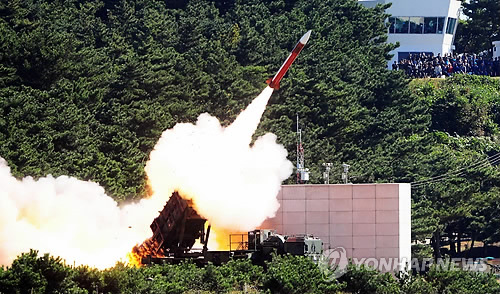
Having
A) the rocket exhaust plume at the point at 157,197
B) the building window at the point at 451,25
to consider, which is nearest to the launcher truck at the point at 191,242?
the rocket exhaust plume at the point at 157,197

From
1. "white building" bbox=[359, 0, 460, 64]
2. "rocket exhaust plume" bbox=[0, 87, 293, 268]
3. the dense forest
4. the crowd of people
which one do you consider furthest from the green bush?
"white building" bbox=[359, 0, 460, 64]

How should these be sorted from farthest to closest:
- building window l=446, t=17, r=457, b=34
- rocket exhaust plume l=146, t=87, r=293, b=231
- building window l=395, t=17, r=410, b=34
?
building window l=446, t=17, r=457, b=34, building window l=395, t=17, r=410, b=34, rocket exhaust plume l=146, t=87, r=293, b=231

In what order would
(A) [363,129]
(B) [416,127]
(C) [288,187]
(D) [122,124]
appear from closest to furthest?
(C) [288,187], (D) [122,124], (A) [363,129], (B) [416,127]

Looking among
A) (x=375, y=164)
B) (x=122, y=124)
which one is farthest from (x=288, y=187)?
(x=375, y=164)

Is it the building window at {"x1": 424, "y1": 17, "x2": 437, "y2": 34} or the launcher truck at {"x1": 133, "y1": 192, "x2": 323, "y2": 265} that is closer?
the launcher truck at {"x1": 133, "y1": 192, "x2": 323, "y2": 265}

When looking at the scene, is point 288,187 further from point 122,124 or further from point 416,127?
point 416,127

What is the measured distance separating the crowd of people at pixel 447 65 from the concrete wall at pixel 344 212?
3225 inches

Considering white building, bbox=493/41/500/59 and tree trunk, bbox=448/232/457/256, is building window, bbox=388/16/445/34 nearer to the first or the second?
white building, bbox=493/41/500/59

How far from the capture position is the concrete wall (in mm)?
80750

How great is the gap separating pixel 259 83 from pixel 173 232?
1723 inches

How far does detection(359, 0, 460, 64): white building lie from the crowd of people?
342 inches

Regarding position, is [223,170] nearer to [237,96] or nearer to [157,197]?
[157,197]

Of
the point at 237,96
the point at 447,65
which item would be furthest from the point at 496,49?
the point at 237,96

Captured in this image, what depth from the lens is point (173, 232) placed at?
73125 millimetres
